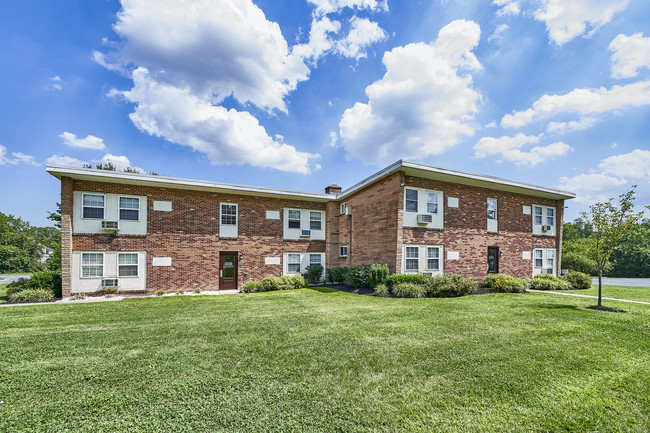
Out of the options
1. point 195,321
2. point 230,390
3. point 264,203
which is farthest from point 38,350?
point 264,203

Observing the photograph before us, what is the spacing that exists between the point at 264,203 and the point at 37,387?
497 inches

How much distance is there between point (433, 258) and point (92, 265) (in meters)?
16.8

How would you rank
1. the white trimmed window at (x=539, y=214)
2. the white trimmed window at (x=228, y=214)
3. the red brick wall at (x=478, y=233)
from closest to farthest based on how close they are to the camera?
1. the red brick wall at (x=478, y=233)
2. the white trimmed window at (x=228, y=214)
3. the white trimmed window at (x=539, y=214)

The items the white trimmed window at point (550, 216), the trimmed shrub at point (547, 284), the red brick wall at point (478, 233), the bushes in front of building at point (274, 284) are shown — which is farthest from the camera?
the white trimmed window at point (550, 216)

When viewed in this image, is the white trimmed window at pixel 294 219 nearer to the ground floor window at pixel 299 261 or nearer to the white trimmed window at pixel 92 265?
the ground floor window at pixel 299 261

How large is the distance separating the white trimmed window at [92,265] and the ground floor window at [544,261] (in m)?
24.7

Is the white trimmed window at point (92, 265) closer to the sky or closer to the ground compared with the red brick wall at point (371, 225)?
closer to the ground

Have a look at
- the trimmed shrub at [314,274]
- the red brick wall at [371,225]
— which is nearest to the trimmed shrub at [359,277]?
the red brick wall at [371,225]

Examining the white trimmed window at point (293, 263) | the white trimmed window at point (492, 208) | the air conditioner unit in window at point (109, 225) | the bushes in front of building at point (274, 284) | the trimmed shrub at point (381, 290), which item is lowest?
the bushes in front of building at point (274, 284)

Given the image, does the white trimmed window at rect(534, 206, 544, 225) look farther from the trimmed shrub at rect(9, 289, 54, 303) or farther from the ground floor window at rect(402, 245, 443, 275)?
the trimmed shrub at rect(9, 289, 54, 303)

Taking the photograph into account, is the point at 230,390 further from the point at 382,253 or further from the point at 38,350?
the point at 382,253

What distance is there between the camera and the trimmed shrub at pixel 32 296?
36.0 ft

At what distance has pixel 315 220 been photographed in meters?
17.4

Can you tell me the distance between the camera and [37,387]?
149 inches
